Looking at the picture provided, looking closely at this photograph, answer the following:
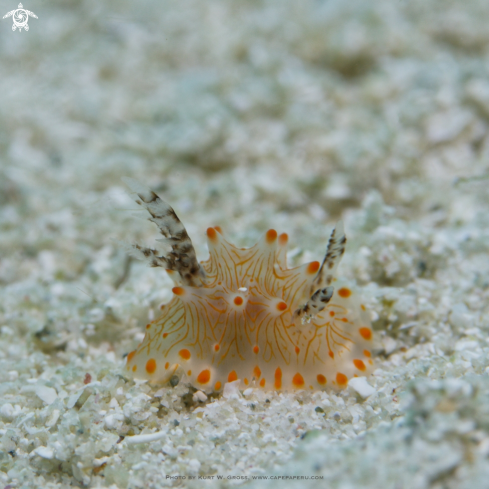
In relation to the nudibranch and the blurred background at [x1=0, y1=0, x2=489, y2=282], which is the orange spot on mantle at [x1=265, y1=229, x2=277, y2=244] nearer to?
the nudibranch

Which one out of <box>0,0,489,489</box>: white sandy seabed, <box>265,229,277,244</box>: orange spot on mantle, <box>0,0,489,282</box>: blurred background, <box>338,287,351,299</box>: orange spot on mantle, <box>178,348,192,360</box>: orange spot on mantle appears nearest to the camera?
<box>0,0,489,489</box>: white sandy seabed

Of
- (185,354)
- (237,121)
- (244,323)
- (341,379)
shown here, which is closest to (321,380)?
(341,379)

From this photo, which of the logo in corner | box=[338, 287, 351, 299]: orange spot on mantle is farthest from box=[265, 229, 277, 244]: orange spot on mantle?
the logo in corner

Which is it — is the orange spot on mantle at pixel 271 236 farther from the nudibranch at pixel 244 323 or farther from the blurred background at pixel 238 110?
the blurred background at pixel 238 110

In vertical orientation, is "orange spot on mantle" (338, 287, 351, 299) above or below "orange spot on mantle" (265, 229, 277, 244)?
below

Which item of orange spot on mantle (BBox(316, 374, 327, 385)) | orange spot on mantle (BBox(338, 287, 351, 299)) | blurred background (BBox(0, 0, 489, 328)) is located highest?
blurred background (BBox(0, 0, 489, 328))

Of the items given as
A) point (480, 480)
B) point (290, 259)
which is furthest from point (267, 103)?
point (480, 480)

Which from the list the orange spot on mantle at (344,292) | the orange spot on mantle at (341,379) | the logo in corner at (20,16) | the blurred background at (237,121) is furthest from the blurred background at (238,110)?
the orange spot on mantle at (341,379)

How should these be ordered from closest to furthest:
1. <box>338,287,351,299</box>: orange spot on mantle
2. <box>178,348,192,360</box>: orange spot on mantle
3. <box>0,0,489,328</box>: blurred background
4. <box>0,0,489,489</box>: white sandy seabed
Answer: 1. <box>0,0,489,489</box>: white sandy seabed
2. <box>178,348,192,360</box>: orange spot on mantle
3. <box>338,287,351,299</box>: orange spot on mantle
4. <box>0,0,489,328</box>: blurred background
